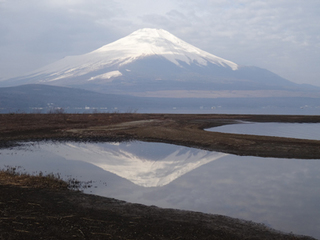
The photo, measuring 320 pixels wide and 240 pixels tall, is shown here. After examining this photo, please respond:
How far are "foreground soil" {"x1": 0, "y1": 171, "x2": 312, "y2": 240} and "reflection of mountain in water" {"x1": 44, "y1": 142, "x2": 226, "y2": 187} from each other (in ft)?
16.6

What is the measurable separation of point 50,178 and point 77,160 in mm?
7505

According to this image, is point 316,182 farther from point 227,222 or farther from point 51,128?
point 51,128

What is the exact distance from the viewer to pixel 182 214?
1103 centimetres

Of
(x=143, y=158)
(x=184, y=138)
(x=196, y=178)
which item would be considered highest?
(x=184, y=138)

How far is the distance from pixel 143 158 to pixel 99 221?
14.2m

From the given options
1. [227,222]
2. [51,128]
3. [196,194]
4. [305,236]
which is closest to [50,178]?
[196,194]

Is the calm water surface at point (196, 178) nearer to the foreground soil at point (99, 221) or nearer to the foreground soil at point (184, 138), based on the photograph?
the foreground soil at point (99, 221)

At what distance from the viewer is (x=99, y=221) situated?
9.73 metres

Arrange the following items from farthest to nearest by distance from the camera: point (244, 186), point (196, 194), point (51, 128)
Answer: point (51, 128) < point (244, 186) < point (196, 194)

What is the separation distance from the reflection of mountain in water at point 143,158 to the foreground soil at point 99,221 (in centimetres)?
506

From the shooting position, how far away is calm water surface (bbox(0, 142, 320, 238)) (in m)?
12.4

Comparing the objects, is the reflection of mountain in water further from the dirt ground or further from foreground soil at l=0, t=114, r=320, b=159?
the dirt ground

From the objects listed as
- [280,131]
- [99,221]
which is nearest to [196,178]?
[99,221]

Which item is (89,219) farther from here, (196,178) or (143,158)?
(143,158)
